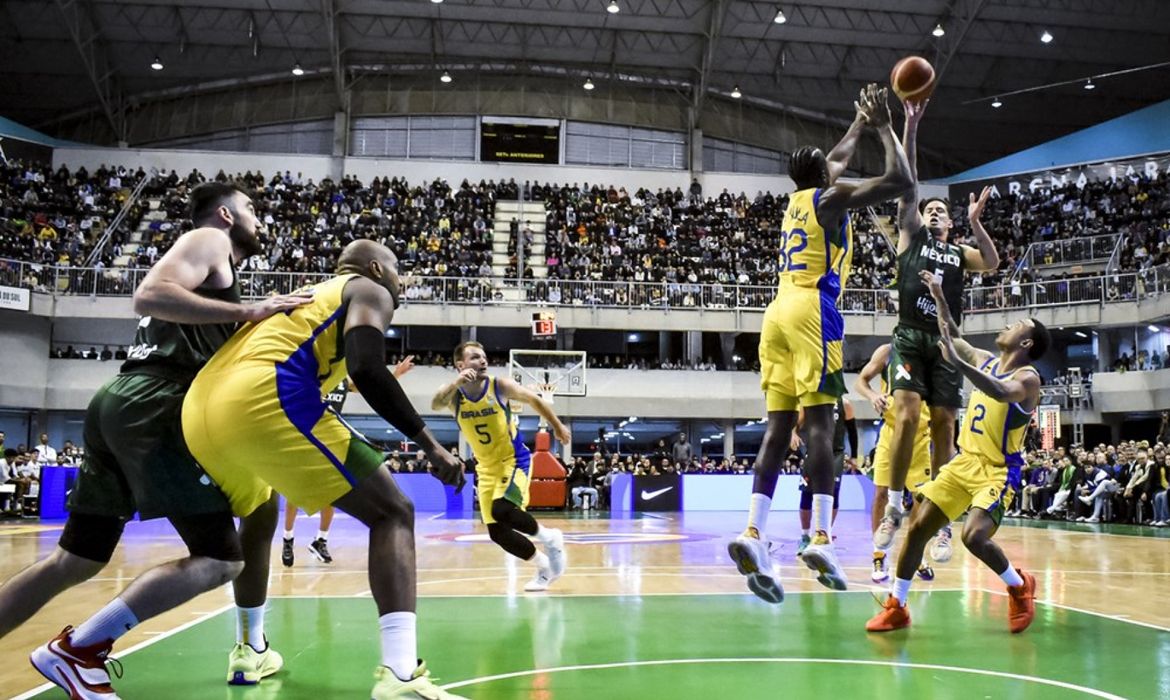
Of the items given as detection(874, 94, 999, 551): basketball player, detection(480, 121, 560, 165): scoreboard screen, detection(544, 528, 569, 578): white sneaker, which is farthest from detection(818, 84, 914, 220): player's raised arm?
detection(480, 121, 560, 165): scoreboard screen

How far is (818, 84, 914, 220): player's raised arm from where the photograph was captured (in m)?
5.24

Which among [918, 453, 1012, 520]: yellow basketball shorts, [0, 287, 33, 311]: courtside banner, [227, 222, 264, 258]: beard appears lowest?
[918, 453, 1012, 520]: yellow basketball shorts

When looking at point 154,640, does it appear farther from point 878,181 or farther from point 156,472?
point 878,181

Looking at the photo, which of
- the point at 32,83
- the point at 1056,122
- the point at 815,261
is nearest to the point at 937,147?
the point at 1056,122

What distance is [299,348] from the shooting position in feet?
12.2

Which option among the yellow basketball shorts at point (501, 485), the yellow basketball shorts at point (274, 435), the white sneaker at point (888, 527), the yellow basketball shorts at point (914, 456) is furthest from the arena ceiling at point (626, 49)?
the yellow basketball shorts at point (274, 435)

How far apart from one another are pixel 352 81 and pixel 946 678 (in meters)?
36.9

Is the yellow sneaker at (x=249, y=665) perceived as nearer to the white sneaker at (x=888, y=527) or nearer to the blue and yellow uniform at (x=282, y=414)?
the blue and yellow uniform at (x=282, y=414)

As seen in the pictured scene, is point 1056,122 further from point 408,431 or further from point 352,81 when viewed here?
point 408,431

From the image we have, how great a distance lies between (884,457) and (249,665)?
557cm

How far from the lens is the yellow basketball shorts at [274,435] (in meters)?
3.55

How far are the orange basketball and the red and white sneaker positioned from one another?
5.03m

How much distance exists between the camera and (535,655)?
481 centimetres

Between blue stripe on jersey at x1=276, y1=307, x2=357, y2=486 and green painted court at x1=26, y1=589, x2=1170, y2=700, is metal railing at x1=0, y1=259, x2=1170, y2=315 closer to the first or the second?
green painted court at x1=26, y1=589, x2=1170, y2=700
